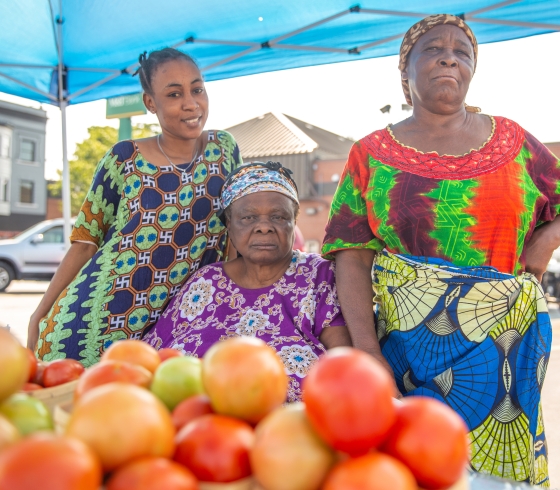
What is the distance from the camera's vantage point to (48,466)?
2.20 feet

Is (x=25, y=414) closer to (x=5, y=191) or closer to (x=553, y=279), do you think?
(x=553, y=279)

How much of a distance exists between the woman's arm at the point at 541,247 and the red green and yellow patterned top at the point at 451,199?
45 millimetres

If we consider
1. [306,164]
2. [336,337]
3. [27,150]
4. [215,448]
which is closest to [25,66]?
[336,337]

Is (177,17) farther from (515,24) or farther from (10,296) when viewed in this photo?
(10,296)

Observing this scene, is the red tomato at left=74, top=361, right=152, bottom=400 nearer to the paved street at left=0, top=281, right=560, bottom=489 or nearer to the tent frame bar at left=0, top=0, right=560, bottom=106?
the paved street at left=0, top=281, right=560, bottom=489

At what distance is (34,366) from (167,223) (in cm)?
146

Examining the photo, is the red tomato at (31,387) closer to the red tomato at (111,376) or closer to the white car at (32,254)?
the red tomato at (111,376)

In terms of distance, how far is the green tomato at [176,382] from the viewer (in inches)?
40.7

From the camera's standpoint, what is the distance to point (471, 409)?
6.42 ft

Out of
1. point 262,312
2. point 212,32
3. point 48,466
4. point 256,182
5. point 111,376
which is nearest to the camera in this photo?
point 48,466

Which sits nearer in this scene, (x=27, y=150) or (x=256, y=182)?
(x=256, y=182)

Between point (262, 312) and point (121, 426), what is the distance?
5.43ft

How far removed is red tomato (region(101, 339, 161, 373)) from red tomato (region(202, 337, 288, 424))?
0.84ft

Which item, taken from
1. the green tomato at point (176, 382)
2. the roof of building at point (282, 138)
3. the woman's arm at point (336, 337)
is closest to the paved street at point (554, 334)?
the green tomato at point (176, 382)
